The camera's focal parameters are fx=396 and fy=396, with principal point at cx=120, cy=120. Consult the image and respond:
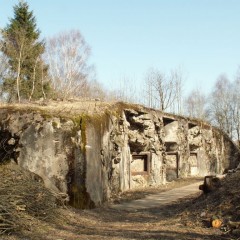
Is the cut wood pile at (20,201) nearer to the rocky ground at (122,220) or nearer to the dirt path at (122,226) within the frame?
the rocky ground at (122,220)

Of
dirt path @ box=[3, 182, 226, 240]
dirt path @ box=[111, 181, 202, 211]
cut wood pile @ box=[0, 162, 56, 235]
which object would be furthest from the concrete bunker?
cut wood pile @ box=[0, 162, 56, 235]

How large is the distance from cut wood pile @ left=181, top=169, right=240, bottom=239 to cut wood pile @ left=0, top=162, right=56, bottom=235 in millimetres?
3078

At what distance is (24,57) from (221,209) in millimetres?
21638

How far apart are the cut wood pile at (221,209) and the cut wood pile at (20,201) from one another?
308 cm

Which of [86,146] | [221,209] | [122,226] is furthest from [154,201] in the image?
[221,209]

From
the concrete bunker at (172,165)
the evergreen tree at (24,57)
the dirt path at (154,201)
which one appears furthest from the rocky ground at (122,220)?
the evergreen tree at (24,57)

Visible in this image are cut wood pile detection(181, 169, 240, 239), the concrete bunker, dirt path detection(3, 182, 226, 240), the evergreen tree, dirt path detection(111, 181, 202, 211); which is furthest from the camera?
the evergreen tree

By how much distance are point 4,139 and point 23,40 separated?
690 inches

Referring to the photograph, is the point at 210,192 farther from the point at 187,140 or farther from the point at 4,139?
the point at 187,140

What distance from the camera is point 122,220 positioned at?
962 cm

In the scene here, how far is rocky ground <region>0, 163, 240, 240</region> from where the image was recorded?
723 cm

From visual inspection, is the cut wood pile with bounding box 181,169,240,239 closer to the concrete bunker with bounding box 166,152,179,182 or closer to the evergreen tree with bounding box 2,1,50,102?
the concrete bunker with bounding box 166,152,179,182

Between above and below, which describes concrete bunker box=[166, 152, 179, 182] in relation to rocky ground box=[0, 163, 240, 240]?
above

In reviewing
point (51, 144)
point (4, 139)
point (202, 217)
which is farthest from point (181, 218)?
point (4, 139)
